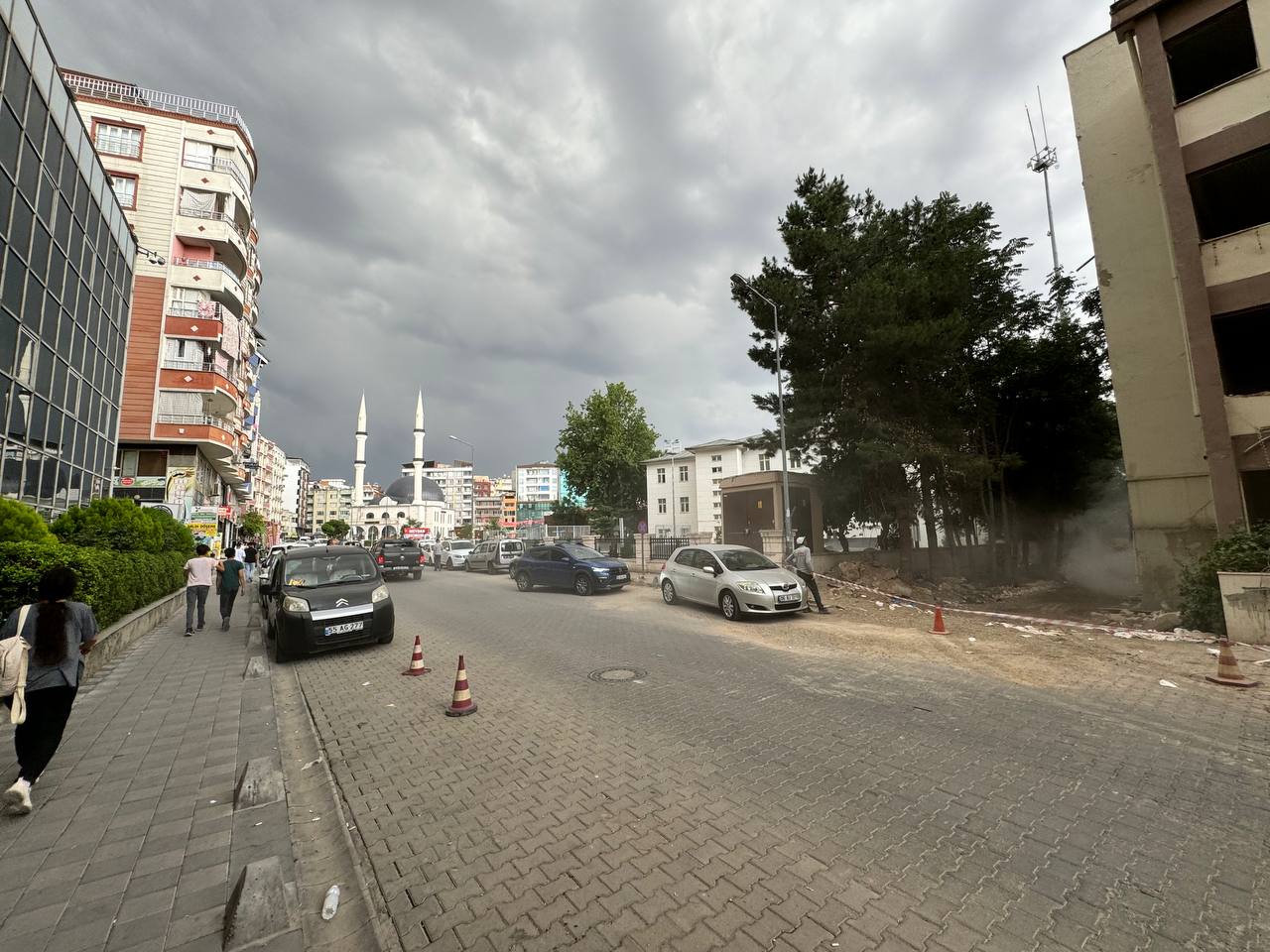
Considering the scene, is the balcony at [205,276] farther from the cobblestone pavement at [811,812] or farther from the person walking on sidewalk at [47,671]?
the person walking on sidewalk at [47,671]

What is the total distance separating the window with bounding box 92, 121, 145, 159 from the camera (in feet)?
92.8

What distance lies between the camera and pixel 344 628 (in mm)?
8586

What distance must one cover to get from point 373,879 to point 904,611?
44.6 feet

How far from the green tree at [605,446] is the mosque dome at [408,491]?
8855cm

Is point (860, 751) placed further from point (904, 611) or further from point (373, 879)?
point (904, 611)

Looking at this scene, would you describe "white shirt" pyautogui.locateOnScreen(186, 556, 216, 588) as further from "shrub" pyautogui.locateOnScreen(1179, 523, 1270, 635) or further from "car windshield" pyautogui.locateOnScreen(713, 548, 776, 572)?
"shrub" pyautogui.locateOnScreen(1179, 523, 1270, 635)

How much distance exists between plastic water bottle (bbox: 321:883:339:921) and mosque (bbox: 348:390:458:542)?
116430 millimetres

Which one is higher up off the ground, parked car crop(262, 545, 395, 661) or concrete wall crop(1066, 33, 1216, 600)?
concrete wall crop(1066, 33, 1216, 600)

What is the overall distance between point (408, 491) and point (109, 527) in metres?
127

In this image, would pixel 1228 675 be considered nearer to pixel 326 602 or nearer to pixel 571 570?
pixel 326 602

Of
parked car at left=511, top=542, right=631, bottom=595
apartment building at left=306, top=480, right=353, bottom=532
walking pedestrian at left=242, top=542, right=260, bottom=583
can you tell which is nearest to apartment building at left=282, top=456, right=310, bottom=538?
apartment building at left=306, top=480, right=353, bottom=532

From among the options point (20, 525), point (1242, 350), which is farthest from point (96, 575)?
point (1242, 350)

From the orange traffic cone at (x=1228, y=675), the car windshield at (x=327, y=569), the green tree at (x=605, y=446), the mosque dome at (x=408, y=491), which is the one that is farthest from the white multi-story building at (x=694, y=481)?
the mosque dome at (x=408, y=491)

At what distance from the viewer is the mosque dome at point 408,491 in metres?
130
